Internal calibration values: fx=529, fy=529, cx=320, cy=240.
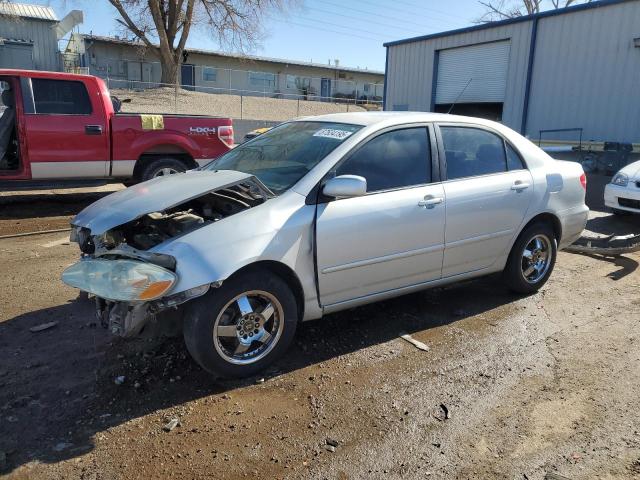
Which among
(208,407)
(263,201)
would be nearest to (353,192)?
(263,201)

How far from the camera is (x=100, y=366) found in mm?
3582

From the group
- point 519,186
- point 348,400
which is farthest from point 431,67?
point 348,400

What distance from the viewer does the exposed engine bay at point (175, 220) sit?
3.53 metres

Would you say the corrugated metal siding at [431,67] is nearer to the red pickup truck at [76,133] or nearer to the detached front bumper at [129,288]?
the red pickup truck at [76,133]

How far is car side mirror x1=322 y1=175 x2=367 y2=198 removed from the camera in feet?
11.6

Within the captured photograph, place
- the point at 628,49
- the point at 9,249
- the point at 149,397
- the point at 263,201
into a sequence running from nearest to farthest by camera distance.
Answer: the point at 149,397 → the point at 263,201 → the point at 9,249 → the point at 628,49

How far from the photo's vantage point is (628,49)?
14.2 m

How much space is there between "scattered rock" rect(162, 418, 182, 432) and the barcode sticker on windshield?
88.7 inches

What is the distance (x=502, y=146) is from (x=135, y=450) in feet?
12.7

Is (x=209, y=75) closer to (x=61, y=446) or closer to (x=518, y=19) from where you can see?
(x=518, y=19)

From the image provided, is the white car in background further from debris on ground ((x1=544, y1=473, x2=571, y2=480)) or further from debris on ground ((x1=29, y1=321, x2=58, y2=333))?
Answer: debris on ground ((x1=29, y1=321, x2=58, y2=333))

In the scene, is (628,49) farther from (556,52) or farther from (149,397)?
(149,397)

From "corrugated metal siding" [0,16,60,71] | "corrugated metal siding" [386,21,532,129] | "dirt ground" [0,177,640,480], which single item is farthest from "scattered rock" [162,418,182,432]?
"corrugated metal siding" [0,16,60,71]

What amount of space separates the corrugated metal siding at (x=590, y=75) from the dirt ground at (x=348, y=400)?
11889 mm
